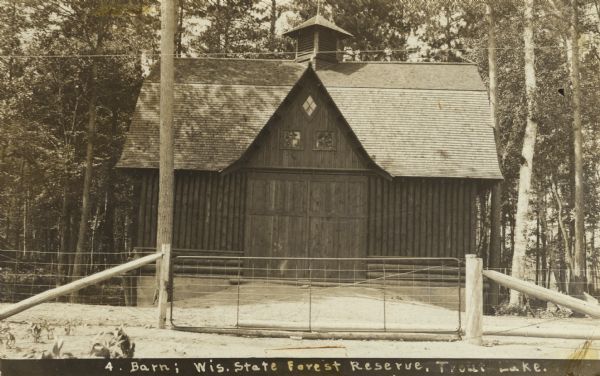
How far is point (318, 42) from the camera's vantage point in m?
24.2

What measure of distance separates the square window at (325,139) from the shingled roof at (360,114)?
33.8 inches

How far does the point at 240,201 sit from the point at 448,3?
45.5 feet

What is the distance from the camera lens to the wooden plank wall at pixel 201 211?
1820 centimetres

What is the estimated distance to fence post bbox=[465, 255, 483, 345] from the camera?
27.1ft

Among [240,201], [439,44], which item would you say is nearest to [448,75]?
[240,201]

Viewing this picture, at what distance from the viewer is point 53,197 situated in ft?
83.9

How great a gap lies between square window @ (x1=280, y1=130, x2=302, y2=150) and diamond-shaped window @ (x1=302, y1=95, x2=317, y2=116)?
0.77 meters

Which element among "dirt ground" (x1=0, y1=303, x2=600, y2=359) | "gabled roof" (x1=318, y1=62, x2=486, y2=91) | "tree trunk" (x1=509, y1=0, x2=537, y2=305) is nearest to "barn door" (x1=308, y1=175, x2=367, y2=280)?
"gabled roof" (x1=318, y1=62, x2=486, y2=91)

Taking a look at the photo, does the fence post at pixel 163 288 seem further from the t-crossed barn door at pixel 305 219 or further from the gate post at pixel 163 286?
the t-crossed barn door at pixel 305 219

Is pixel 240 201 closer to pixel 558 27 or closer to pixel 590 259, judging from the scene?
pixel 558 27

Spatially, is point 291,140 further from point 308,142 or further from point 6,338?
point 6,338

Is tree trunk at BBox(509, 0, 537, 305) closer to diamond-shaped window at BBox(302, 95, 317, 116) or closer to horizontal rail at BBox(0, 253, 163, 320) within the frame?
diamond-shaped window at BBox(302, 95, 317, 116)

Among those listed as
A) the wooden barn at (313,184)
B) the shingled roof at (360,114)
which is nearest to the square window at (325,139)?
the wooden barn at (313,184)

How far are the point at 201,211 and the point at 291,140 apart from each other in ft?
12.4
